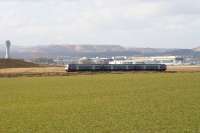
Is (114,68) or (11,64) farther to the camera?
(11,64)

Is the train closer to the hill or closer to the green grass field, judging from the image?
the hill

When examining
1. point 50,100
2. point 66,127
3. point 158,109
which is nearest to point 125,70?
point 50,100

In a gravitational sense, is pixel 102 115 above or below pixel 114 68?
below

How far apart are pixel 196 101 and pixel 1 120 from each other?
9.63 m

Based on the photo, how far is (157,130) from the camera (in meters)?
16.4

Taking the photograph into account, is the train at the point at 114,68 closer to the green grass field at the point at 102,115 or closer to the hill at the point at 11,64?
the hill at the point at 11,64

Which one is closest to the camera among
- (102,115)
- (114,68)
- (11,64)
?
(102,115)

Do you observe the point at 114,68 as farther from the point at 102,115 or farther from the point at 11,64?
the point at 102,115

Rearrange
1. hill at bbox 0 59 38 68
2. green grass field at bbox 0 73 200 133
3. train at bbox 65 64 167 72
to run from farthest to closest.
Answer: hill at bbox 0 59 38 68 → train at bbox 65 64 167 72 → green grass field at bbox 0 73 200 133

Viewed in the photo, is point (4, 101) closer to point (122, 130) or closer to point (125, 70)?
point (122, 130)

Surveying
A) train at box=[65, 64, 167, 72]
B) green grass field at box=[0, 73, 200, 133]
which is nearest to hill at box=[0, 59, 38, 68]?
train at box=[65, 64, 167, 72]

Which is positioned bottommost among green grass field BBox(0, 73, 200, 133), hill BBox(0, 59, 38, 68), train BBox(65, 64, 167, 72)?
green grass field BBox(0, 73, 200, 133)

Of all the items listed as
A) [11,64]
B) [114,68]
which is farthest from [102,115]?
[11,64]

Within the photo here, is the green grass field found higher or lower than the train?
lower
